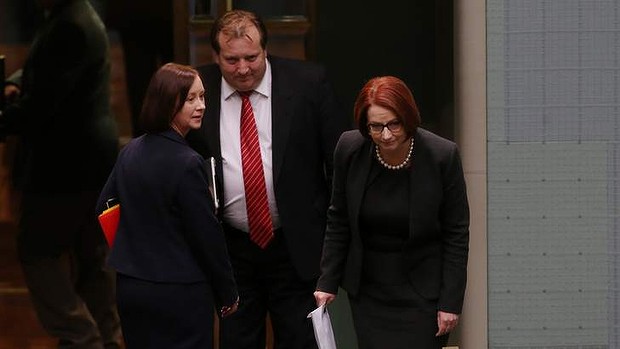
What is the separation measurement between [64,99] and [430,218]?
2585mm

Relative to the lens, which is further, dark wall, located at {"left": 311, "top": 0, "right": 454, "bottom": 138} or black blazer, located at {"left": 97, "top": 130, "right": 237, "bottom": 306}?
dark wall, located at {"left": 311, "top": 0, "right": 454, "bottom": 138}

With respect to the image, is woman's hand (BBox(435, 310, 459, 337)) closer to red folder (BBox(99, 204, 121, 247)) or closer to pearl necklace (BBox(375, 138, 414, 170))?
pearl necklace (BBox(375, 138, 414, 170))

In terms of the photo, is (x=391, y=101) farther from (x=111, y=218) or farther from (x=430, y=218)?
(x=111, y=218)

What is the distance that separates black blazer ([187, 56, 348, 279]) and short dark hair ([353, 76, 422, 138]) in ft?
3.19

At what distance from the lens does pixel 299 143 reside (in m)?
7.28

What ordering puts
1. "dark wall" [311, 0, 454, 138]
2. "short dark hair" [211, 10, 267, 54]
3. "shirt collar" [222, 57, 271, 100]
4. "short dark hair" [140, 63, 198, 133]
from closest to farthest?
"short dark hair" [140, 63, 198, 133] < "short dark hair" [211, 10, 267, 54] < "shirt collar" [222, 57, 271, 100] < "dark wall" [311, 0, 454, 138]

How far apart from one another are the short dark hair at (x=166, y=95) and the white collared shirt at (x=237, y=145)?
2.72ft

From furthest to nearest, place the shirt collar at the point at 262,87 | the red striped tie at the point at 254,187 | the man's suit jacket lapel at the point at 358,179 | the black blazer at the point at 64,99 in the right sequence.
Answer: the black blazer at the point at 64,99 → the shirt collar at the point at 262,87 → the red striped tie at the point at 254,187 → the man's suit jacket lapel at the point at 358,179

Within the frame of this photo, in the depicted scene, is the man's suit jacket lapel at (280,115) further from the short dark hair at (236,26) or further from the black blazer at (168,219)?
the black blazer at (168,219)

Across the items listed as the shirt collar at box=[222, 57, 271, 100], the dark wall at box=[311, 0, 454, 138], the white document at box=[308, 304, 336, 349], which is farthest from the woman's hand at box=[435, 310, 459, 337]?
the dark wall at box=[311, 0, 454, 138]

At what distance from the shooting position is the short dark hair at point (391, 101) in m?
6.21

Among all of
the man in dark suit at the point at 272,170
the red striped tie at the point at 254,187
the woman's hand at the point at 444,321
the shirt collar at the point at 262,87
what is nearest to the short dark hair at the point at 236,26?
the man in dark suit at the point at 272,170

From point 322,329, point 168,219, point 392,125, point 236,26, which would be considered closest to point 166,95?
point 168,219

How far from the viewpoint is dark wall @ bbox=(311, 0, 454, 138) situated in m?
8.30
